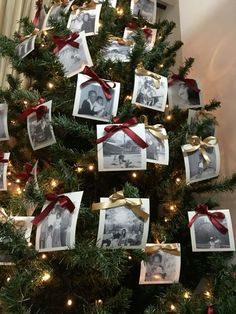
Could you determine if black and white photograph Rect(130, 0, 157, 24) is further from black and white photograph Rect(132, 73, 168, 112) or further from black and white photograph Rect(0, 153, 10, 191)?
black and white photograph Rect(0, 153, 10, 191)

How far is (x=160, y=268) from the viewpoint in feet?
3.51

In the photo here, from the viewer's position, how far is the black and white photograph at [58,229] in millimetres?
905

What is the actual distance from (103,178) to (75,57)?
0.39 m

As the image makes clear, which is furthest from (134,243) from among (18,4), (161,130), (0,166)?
(18,4)

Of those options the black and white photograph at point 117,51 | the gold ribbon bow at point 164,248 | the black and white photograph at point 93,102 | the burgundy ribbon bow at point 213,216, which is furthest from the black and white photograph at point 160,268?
the black and white photograph at point 117,51

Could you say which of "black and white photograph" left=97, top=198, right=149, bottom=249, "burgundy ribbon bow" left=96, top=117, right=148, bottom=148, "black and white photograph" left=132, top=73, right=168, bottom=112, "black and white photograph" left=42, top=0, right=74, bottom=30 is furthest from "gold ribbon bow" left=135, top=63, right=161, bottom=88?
"black and white photograph" left=97, top=198, right=149, bottom=249

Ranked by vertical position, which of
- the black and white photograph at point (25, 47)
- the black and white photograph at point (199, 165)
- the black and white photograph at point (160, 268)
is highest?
the black and white photograph at point (25, 47)

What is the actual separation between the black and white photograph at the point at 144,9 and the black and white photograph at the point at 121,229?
35.6 inches

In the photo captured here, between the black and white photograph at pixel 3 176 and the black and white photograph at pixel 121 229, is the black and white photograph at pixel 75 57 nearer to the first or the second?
the black and white photograph at pixel 3 176

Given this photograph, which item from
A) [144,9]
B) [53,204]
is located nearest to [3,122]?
[53,204]

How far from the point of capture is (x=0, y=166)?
3.96 ft

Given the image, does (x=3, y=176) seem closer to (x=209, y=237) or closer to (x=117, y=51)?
(x=117, y=51)

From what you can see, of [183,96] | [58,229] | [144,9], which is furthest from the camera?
[144,9]

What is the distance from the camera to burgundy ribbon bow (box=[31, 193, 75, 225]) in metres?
0.93
